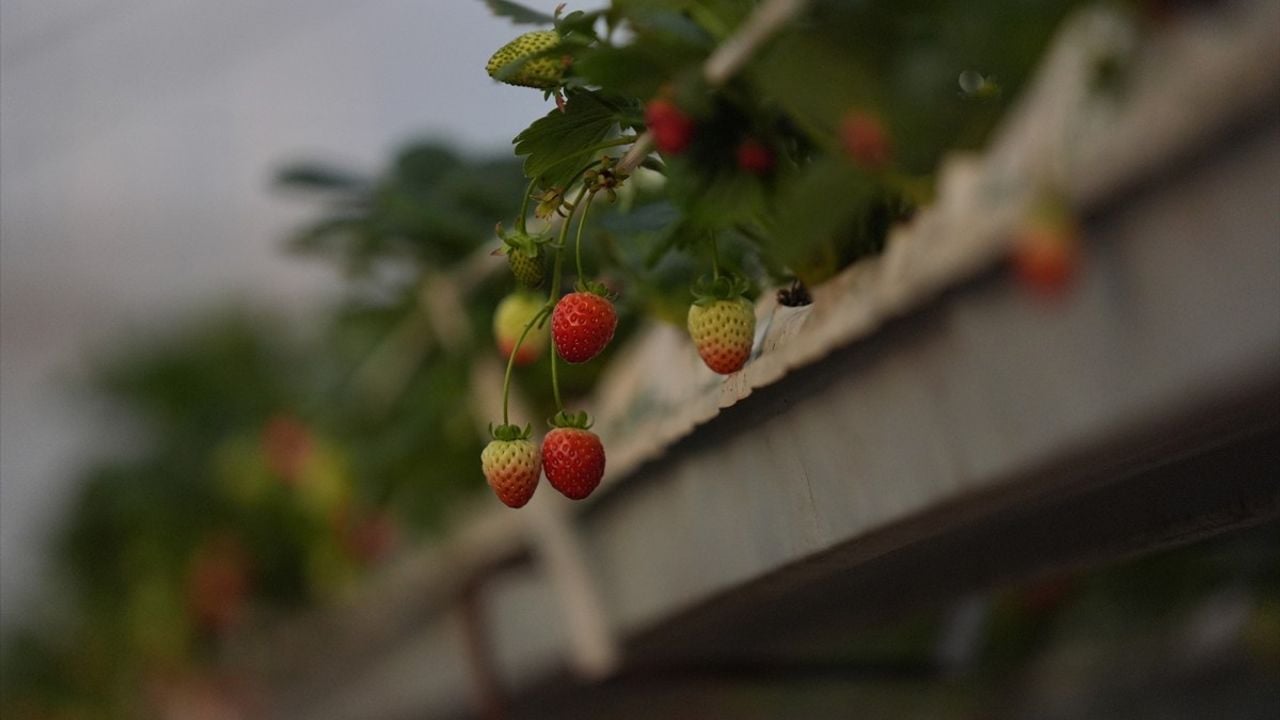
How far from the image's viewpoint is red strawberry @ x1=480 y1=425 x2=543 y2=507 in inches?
23.7

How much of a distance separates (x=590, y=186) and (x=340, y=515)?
1.23 m

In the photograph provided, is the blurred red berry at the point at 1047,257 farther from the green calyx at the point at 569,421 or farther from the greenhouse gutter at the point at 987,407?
the green calyx at the point at 569,421

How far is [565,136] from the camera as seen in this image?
0.58m

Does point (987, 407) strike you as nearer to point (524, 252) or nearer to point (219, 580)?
point (524, 252)

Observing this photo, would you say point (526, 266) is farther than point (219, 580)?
No

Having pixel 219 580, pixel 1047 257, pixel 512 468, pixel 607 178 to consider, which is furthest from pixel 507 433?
pixel 219 580

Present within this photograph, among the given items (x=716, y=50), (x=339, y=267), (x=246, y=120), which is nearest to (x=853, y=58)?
(x=716, y=50)

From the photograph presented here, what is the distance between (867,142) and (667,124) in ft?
0.27

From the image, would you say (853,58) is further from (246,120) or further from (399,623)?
(246,120)

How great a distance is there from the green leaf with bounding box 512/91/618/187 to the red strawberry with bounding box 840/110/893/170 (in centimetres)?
10

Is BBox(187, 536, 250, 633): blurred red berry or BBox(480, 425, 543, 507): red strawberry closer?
BBox(480, 425, 543, 507): red strawberry

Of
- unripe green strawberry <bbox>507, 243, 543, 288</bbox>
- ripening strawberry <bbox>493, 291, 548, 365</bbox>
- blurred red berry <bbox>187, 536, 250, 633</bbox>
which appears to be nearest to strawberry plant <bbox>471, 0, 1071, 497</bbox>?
unripe green strawberry <bbox>507, 243, 543, 288</bbox>

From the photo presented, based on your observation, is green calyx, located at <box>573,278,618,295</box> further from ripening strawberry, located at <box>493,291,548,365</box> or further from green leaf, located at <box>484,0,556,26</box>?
ripening strawberry, located at <box>493,291,548,365</box>

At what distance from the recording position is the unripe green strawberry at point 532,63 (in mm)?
582
